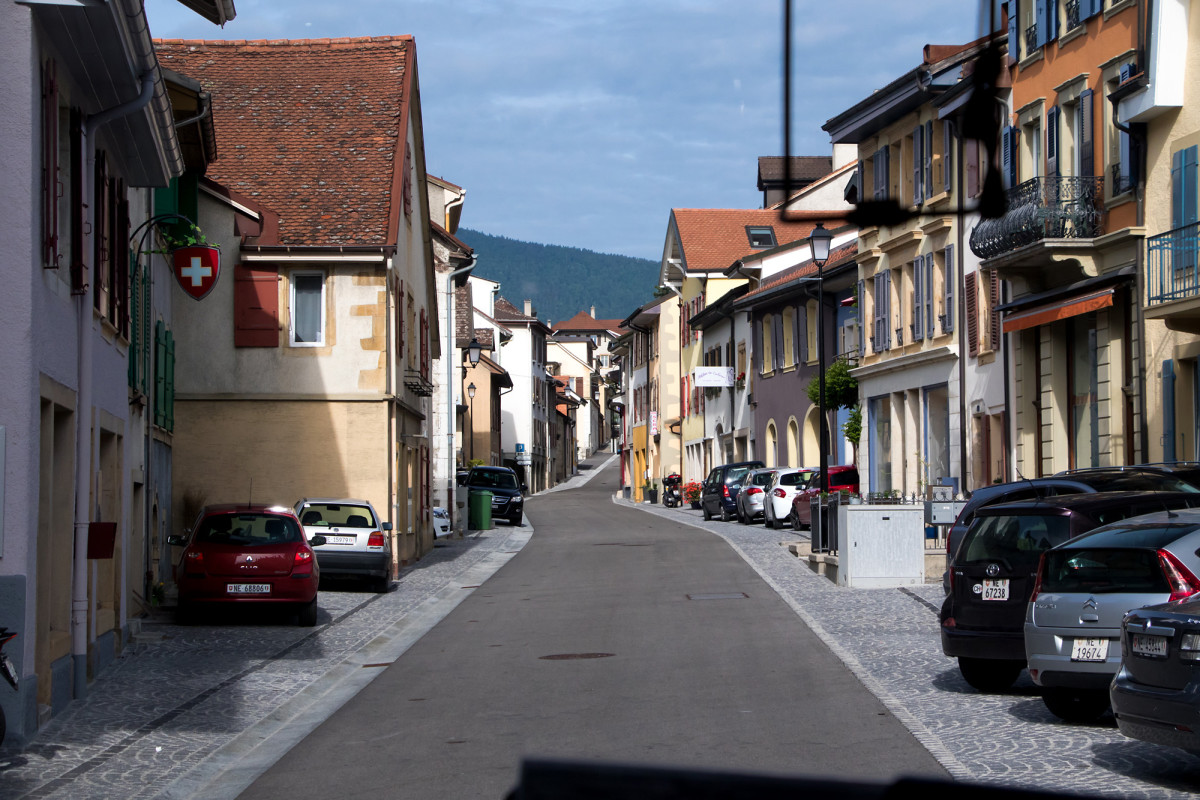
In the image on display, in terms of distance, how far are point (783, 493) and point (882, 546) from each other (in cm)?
1587

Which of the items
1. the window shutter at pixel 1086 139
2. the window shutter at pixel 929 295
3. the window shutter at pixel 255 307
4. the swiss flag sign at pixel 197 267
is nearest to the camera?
the swiss flag sign at pixel 197 267

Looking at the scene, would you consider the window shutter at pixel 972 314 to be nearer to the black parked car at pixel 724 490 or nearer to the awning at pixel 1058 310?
the awning at pixel 1058 310

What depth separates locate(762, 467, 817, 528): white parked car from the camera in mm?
38031

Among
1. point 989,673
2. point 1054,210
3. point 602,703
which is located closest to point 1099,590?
point 989,673

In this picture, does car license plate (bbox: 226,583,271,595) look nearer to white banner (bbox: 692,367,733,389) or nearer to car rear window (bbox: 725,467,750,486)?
car rear window (bbox: 725,467,750,486)

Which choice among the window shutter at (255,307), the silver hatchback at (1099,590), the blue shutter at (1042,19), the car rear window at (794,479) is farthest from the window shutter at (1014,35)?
the silver hatchback at (1099,590)

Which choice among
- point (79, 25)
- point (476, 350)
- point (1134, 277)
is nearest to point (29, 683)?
point (79, 25)

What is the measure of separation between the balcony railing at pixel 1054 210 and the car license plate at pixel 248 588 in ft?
42.3

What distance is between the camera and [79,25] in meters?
11.6

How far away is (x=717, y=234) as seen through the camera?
67938 millimetres

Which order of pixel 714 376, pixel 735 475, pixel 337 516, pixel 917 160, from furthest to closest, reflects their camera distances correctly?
pixel 714 376 < pixel 735 475 < pixel 917 160 < pixel 337 516

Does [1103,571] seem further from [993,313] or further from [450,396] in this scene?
[450,396]

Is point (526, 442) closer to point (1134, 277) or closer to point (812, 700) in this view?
point (1134, 277)

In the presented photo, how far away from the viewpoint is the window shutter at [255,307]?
26.6 metres
